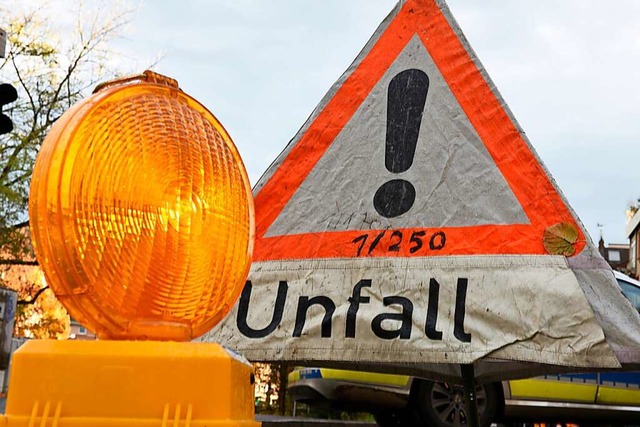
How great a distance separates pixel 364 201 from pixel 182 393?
5.85 ft

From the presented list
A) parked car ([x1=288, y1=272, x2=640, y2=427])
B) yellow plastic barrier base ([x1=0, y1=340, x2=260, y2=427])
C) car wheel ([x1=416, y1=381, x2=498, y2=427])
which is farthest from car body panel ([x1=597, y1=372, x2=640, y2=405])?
yellow plastic barrier base ([x1=0, y1=340, x2=260, y2=427])

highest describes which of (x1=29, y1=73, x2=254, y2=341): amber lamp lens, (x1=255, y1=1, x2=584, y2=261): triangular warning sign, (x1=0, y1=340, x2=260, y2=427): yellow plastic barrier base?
(x1=255, y1=1, x2=584, y2=261): triangular warning sign

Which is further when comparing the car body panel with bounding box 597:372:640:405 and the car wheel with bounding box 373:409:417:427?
the car body panel with bounding box 597:372:640:405

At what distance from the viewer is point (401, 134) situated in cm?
269

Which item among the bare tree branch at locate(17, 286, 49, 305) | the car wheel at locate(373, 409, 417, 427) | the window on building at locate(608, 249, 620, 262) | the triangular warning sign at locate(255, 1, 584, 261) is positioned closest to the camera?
the triangular warning sign at locate(255, 1, 584, 261)

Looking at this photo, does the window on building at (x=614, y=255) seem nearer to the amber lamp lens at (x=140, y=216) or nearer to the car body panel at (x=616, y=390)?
the car body panel at (x=616, y=390)

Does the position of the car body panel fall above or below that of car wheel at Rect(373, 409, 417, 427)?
above

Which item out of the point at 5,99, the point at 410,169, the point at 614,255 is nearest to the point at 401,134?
the point at 410,169

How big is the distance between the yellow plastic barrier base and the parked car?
681cm

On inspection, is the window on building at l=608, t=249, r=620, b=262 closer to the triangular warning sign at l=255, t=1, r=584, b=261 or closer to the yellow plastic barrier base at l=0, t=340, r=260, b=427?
→ the triangular warning sign at l=255, t=1, r=584, b=261

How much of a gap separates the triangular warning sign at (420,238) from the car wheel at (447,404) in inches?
201

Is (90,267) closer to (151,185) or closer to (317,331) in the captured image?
(151,185)

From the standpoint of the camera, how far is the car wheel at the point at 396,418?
7984 millimetres

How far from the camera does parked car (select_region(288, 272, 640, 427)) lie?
7738mm
